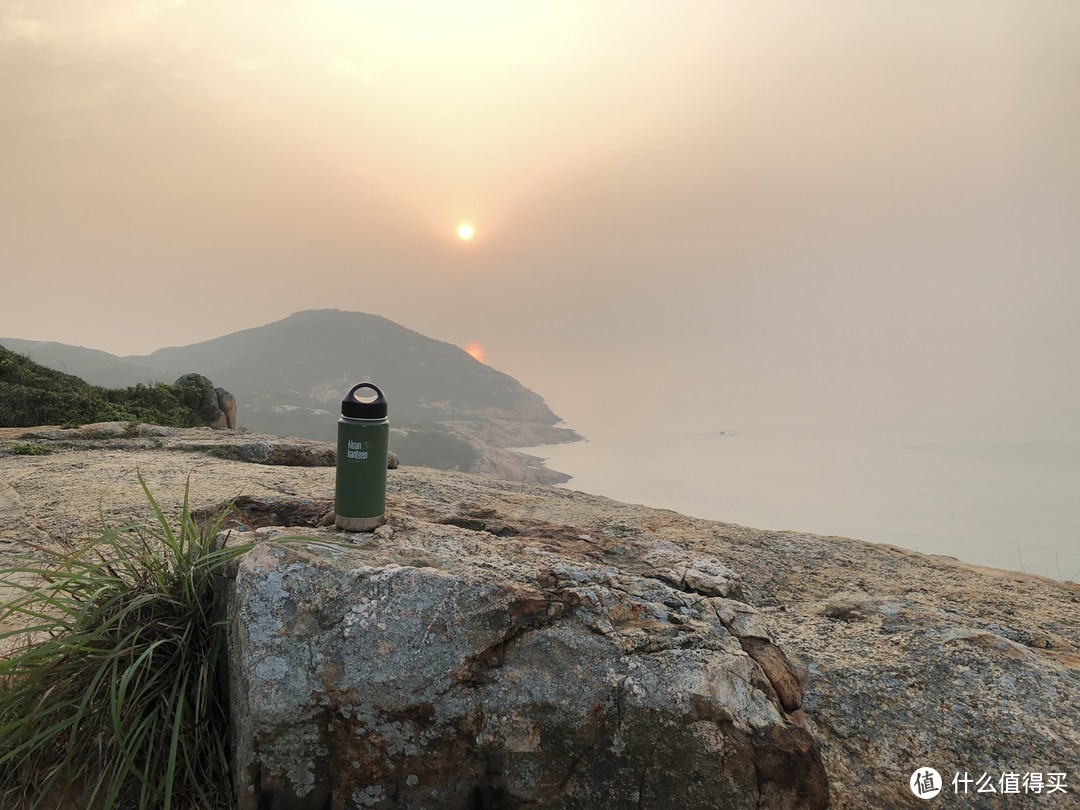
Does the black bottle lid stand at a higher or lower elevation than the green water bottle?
higher

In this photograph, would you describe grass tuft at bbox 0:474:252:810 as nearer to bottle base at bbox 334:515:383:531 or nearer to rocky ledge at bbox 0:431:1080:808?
rocky ledge at bbox 0:431:1080:808

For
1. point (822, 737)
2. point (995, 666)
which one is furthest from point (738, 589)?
point (995, 666)

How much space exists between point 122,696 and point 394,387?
547 ft

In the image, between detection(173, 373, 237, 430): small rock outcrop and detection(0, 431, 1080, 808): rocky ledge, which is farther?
detection(173, 373, 237, 430): small rock outcrop

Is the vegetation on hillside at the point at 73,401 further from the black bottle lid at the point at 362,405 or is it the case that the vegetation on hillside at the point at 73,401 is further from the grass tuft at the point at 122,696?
the black bottle lid at the point at 362,405

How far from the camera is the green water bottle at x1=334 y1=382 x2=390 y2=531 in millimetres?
3705

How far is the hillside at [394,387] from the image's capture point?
94750mm

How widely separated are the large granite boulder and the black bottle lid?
3.21 feet

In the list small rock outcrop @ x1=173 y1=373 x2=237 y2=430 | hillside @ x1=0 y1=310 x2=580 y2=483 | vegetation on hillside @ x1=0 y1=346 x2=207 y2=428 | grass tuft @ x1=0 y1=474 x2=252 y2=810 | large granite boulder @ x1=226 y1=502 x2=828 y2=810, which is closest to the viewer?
large granite boulder @ x1=226 y1=502 x2=828 y2=810

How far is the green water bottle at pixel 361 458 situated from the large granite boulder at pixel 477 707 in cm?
72

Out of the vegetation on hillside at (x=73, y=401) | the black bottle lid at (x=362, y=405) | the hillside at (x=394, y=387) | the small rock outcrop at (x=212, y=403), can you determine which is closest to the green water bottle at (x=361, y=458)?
the black bottle lid at (x=362, y=405)

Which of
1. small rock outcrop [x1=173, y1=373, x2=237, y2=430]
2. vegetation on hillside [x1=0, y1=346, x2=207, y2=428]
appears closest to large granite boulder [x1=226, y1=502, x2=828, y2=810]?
vegetation on hillside [x1=0, y1=346, x2=207, y2=428]

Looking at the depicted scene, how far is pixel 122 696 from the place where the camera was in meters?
2.79

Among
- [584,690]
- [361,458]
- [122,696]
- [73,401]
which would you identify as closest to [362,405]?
[361,458]
